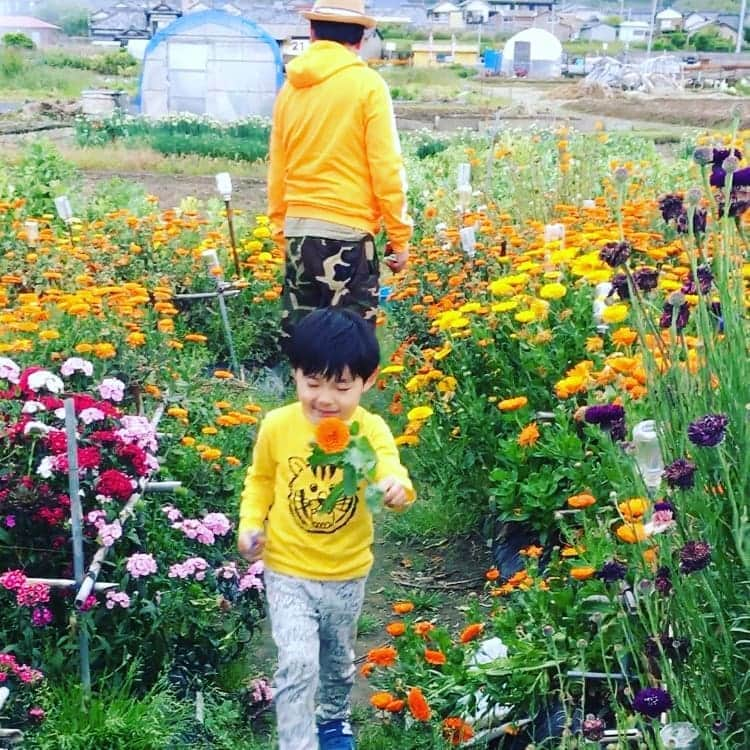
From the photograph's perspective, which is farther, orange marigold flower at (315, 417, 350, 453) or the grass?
the grass

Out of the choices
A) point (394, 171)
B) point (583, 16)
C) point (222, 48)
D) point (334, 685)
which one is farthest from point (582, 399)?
point (583, 16)

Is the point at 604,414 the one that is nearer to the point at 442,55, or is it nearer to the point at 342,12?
the point at 342,12

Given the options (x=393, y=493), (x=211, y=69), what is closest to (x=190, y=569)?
(x=393, y=493)

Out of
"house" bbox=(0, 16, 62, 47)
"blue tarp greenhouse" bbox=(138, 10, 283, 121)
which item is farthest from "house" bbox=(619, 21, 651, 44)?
"blue tarp greenhouse" bbox=(138, 10, 283, 121)

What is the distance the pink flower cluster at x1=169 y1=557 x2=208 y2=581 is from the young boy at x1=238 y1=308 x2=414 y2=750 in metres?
0.35

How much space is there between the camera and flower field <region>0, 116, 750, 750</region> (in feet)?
6.34

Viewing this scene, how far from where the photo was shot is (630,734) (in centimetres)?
221

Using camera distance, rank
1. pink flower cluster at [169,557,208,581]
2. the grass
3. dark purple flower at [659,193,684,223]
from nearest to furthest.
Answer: dark purple flower at [659,193,684,223] → pink flower cluster at [169,557,208,581] → the grass

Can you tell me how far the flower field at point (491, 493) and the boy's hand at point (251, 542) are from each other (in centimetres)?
37

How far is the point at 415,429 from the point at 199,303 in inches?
93.5

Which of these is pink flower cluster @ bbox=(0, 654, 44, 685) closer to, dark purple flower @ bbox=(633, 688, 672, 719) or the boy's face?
Result: the boy's face

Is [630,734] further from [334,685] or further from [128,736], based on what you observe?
[128,736]

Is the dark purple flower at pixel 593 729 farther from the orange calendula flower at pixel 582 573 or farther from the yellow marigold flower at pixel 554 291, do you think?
the yellow marigold flower at pixel 554 291

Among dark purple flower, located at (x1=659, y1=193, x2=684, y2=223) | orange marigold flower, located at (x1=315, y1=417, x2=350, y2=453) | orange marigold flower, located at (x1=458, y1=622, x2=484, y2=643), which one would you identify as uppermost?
dark purple flower, located at (x1=659, y1=193, x2=684, y2=223)
